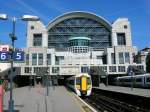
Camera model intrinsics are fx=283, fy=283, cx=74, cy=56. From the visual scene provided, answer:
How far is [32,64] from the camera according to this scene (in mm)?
125312

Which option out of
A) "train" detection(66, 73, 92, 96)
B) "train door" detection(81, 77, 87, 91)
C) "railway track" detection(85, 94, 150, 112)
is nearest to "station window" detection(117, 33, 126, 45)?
"train" detection(66, 73, 92, 96)

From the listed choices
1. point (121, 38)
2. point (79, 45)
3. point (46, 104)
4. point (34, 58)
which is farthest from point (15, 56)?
point (121, 38)

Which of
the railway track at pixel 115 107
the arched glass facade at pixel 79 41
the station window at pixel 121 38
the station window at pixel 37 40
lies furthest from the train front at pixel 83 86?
the station window at pixel 121 38

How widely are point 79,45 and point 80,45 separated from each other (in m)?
0.49

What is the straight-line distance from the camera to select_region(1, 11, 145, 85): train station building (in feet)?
393

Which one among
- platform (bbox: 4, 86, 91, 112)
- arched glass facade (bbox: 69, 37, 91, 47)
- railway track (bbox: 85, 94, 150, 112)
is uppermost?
arched glass facade (bbox: 69, 37, 91, 47)

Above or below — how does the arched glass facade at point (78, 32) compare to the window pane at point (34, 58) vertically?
above

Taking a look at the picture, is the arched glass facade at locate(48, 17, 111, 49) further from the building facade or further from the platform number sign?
the platform number sign

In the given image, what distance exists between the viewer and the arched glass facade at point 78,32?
5856 inches

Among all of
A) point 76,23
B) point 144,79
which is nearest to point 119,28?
point 76,23

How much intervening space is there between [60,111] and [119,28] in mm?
125373

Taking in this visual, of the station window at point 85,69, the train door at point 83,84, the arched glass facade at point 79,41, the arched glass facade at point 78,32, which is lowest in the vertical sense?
the train door at point 83,84

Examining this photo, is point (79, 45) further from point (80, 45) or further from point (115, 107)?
point (115, 107)

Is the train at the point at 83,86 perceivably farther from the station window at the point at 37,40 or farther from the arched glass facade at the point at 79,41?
the station window at the point at 37,40
